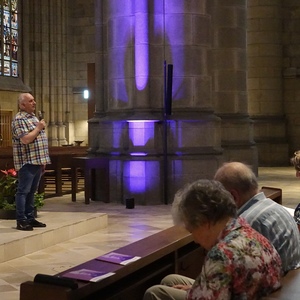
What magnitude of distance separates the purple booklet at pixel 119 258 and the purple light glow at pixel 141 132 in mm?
7571

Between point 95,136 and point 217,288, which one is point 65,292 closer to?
point 217,288

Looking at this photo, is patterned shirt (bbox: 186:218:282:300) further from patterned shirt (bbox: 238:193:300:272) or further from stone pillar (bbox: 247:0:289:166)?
stone pillar (bbox: 247:0:289:166)

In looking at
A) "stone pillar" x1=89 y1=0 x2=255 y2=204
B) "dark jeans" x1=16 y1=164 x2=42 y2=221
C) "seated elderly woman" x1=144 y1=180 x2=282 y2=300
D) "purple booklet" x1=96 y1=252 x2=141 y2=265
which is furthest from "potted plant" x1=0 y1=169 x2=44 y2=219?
"seated elderly woman" x1=144 y1=180 x2=282 y2=300

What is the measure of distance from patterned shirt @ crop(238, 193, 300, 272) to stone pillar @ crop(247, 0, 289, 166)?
55.2 ft

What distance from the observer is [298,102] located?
2102 centimetres

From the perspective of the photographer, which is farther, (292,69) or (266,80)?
(292,69)

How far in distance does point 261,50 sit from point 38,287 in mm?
18071

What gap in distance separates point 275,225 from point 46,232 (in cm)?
414

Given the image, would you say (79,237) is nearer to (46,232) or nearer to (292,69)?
(46,232)

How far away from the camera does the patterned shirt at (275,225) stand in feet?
12.2

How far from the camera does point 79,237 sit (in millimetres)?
8109

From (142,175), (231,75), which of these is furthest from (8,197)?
(231,75)

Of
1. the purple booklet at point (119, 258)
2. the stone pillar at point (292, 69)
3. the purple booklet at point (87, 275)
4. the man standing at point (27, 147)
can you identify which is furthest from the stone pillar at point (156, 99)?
the stone pillar at point (292, 69)

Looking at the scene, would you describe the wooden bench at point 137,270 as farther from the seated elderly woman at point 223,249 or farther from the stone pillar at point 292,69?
the stone pillar at point 292,69
